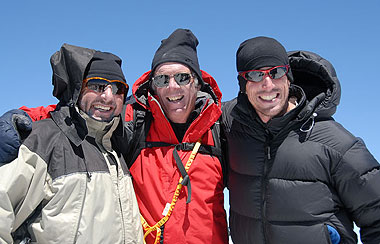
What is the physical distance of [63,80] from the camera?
4121mm

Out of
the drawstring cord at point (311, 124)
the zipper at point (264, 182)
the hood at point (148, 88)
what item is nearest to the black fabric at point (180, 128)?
the hood at point (148, 88)

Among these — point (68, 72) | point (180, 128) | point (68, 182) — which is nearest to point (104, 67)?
point (68, 72)

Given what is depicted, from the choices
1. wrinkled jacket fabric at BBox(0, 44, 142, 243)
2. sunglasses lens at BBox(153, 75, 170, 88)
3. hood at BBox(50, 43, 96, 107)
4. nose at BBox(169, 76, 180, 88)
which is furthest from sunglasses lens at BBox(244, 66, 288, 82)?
hood at BBox(50, 43, 96, 107)

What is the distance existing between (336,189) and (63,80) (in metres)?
3.06

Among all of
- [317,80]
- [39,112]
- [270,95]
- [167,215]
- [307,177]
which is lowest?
[167,215]

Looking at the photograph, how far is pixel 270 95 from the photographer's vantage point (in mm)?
4043

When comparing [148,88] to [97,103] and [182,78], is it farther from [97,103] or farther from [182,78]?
[97,103]

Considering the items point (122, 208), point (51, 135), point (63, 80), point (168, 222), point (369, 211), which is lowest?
point (168, 222)

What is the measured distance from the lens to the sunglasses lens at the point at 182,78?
4.94 metres

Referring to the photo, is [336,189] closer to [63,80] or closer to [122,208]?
[122,208]

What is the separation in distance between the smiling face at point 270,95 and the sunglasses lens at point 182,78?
113 cm

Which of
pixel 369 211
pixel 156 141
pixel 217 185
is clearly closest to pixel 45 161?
pixel 156 141

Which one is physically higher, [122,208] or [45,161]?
[45,161]

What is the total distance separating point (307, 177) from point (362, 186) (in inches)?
19.3
